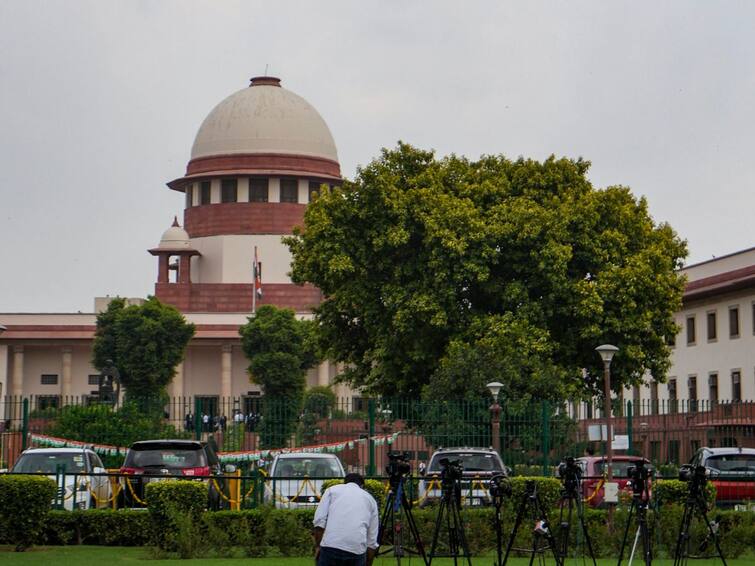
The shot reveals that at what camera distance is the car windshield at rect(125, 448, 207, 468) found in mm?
29078

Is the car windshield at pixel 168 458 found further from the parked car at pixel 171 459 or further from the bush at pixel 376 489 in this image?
the bush at pixel 376 489

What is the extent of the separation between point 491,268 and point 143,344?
4712 cm

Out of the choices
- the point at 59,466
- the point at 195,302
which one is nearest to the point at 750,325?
the point at 59,466

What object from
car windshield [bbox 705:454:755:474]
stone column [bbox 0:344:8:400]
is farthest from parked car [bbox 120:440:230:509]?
stone column [bbox 0:344:8:400]

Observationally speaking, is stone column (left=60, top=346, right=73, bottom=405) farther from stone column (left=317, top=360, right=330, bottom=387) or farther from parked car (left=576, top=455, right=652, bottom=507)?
parked car (left=576, top=455, right=652, bottom=507)

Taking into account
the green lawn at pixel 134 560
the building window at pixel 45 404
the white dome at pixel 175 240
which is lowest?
the green lawn at pixel 134 560

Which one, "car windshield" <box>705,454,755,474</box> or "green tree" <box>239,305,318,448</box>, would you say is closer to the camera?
"car windshield" <box>705,454,755,474</box>

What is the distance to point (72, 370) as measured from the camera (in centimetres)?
10406

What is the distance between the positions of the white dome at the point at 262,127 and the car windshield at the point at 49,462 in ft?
252

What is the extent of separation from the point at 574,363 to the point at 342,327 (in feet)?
22.7

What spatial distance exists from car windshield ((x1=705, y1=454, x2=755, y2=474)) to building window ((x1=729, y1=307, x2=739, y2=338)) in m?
27.9

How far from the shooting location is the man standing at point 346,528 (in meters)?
15.4

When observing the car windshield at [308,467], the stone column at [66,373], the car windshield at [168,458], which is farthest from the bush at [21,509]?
the stone column at [66,373]

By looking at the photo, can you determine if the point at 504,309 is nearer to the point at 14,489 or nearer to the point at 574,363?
the point at 574,363
